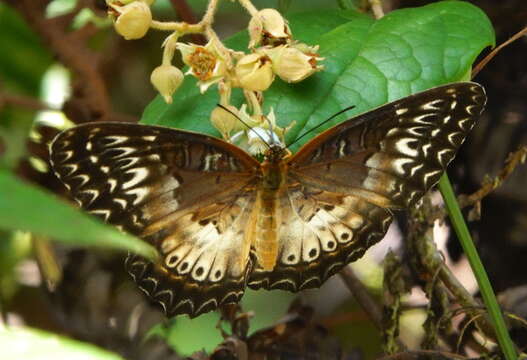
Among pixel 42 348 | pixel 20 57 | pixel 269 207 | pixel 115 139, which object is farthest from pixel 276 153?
pixel 20 57

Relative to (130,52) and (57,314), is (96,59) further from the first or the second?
(57,314)

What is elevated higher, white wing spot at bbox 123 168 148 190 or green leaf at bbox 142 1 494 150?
green leaf at bbox 142 1 494 150

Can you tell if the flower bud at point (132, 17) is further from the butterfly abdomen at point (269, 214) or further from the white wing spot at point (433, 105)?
the white wing spot at point (433, 105)

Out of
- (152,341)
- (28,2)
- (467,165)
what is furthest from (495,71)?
(28,2)

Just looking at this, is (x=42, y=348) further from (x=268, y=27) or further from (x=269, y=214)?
(x=269, y=214)

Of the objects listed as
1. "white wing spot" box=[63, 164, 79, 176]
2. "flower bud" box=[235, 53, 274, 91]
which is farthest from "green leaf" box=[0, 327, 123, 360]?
"white wing spot" box=[63, 164, 79, 176]

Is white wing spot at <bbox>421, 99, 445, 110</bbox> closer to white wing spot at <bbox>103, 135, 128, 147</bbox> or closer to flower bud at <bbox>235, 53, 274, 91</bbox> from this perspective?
flower bud at <bbox>235, 53, 274, 91</bbox>
